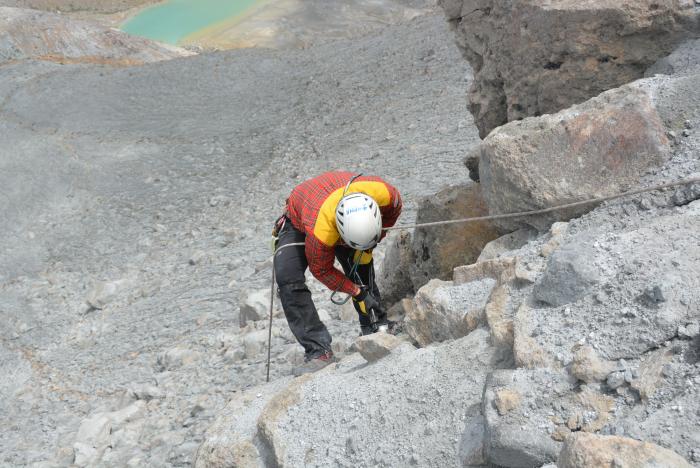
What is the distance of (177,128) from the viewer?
16750mm

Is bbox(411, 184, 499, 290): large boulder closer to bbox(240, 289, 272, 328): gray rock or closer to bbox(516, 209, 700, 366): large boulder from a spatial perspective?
bbox(516, 209, 700, 366): large boulder

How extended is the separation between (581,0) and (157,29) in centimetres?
4118

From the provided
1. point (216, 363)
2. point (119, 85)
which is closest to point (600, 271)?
point (216, 363)

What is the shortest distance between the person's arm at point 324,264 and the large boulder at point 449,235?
894 mm

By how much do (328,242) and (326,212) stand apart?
234mm

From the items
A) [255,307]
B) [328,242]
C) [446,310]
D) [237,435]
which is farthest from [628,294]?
[255,307]

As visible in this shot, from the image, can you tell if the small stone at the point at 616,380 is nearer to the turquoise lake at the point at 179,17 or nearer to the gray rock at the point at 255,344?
the gray rock at the point at 255,344

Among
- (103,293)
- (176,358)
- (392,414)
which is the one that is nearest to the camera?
(392,414)

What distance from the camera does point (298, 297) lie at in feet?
19.0

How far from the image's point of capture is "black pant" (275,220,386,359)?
5.73 m

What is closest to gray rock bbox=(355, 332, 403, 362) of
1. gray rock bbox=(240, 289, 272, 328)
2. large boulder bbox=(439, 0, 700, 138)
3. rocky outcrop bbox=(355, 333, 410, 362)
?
rocky outcrop bbox=(355, 333, 410, 362)

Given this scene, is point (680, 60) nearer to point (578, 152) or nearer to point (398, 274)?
point (578, 152)

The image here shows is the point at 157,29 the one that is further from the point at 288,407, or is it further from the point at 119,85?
the point at 288,407

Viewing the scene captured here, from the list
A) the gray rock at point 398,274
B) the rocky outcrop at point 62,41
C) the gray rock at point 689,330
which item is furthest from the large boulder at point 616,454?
the rocky outcrop at point 62,41
